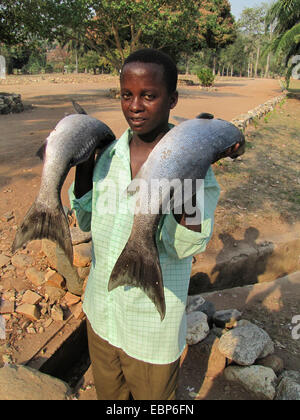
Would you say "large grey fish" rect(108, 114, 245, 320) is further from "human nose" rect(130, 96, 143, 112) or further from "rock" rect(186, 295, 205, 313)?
"rock" rect(186, 295, 205, 313)

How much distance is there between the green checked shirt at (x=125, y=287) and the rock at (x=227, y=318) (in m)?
1.52

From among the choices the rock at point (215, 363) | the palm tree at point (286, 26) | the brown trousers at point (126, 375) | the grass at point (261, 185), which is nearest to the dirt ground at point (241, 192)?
the grass at point (261, 185)

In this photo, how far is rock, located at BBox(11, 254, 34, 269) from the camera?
3.43 meters

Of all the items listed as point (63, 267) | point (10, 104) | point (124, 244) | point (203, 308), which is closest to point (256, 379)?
point (203, 308)

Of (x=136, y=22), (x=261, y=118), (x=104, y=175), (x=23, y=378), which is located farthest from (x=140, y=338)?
(x=136, y=22)

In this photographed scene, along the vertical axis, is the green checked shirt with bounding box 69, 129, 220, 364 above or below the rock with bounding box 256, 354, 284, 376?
above

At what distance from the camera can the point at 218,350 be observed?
2678 mm

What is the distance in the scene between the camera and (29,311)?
2.90 m

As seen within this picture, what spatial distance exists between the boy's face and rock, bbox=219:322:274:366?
1.98 meters

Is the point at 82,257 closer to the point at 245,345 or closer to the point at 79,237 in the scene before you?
the point at 79,237

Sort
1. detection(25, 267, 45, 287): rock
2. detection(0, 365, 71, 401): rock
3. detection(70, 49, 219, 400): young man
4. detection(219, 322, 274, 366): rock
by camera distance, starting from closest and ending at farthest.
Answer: detection(70, 49, 219, 400): young man → detection(0, 365, 71, 401): rock → detection(219, 322, 274, 366): rock → detection(25, 267, 45, 287): rock

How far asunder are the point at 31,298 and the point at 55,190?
2005 millimetres

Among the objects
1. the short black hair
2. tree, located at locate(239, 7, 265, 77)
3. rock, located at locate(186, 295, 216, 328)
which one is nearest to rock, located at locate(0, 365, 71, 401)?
rock, located at locate(186, 295, 216, 328)

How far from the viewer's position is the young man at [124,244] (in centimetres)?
128
